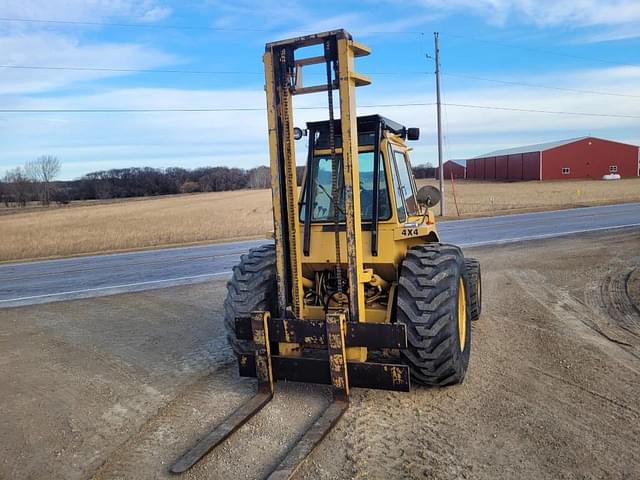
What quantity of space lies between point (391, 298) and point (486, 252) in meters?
10.3

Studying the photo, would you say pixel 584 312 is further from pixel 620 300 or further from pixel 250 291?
pixel 250 291

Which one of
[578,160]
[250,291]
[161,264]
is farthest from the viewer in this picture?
[578,160]

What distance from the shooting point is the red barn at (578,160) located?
69.6m

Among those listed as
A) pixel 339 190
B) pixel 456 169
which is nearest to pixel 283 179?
pixel 339 190

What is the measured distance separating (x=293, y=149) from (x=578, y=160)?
7338 centimetres

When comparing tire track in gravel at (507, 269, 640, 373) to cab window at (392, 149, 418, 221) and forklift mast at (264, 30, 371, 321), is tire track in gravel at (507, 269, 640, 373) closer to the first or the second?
cab window at (392, 149, 418, 221)

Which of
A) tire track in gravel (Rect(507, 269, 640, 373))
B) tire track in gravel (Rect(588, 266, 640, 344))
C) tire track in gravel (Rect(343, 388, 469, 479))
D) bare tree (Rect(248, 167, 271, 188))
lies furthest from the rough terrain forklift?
bare tree (Rect(248, 167, 271, 188))

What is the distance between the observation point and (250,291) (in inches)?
220

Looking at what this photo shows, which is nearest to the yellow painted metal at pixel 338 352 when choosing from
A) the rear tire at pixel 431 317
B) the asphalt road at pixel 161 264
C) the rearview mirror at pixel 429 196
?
the rear tire at pixel 431 317

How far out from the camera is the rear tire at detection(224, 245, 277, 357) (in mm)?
5559

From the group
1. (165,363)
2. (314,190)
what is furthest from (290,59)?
(165,363)

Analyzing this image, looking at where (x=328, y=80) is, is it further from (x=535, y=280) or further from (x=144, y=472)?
(x=535, y=280)

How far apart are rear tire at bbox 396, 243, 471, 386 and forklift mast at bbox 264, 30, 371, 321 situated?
44cm

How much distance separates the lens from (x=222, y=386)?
5.81 m
